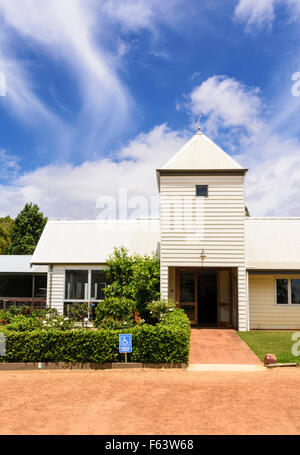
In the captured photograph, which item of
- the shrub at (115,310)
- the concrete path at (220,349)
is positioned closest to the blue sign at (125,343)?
the concrete path at (220,349)

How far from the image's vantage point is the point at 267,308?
1588 cm

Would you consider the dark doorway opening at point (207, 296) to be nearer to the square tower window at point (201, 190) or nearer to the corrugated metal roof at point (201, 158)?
the square tower window at point (201, 190)

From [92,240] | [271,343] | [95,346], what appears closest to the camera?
[95,346]

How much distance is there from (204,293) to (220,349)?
16.3ft

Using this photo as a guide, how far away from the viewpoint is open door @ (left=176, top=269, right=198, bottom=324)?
16.7m

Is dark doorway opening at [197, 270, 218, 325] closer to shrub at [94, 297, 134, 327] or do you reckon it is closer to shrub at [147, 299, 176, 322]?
shrub at [147, 299, 176, 322]

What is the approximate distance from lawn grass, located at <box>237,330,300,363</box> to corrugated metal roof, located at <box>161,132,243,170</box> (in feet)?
22.4

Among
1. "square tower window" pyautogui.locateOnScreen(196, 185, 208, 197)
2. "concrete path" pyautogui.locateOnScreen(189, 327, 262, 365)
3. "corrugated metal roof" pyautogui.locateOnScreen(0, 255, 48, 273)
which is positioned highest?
"square tower window" pyautogui.locateOnScreen(196, 185, 208, 197)

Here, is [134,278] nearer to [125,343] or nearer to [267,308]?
[267,308]

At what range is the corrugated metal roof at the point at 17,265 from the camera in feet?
60.7

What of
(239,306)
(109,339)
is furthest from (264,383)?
(239,306)

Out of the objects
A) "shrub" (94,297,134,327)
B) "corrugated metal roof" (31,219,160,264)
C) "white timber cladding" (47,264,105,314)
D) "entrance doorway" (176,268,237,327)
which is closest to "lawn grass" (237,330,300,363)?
"entrance doorway" (176,268,237,327)

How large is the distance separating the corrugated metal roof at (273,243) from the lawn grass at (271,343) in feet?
8.69

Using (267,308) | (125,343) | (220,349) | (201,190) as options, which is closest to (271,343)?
(220,349)
